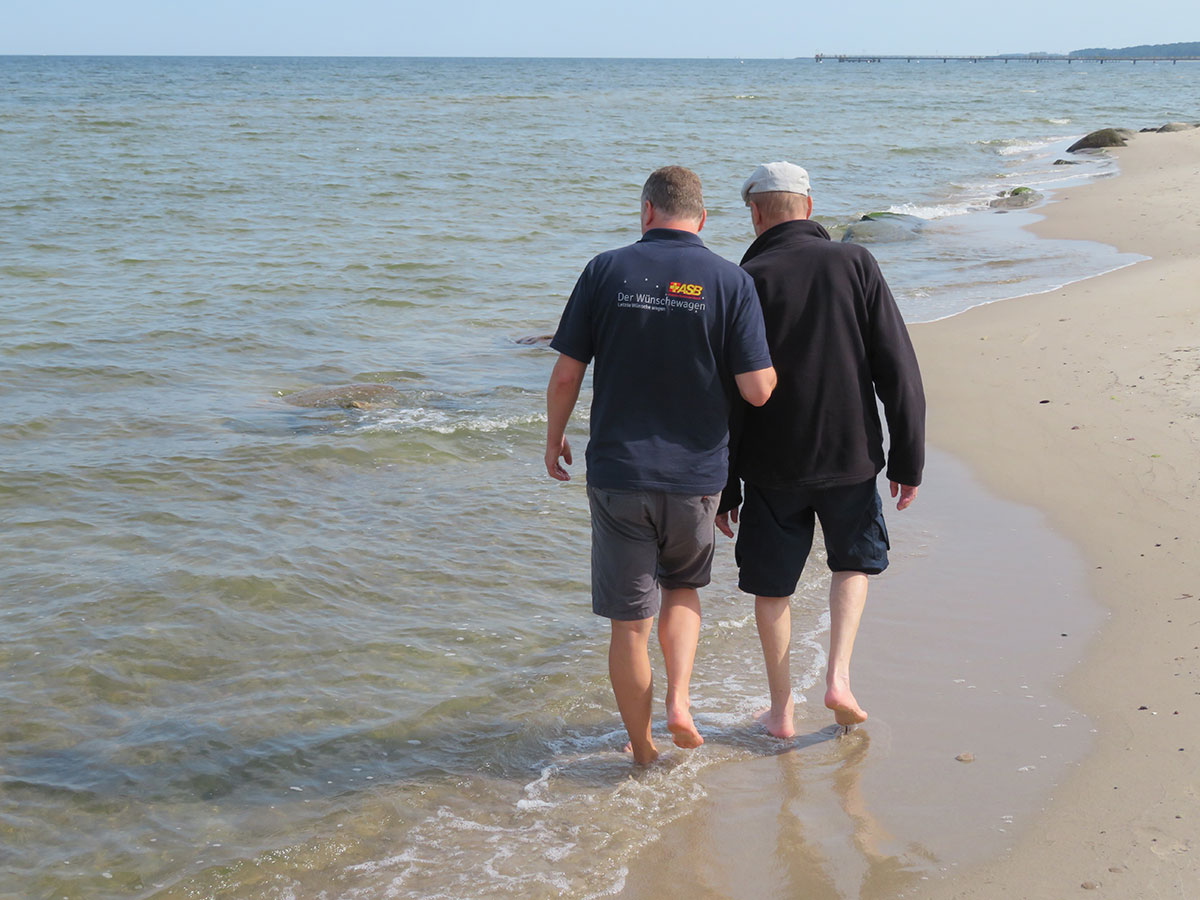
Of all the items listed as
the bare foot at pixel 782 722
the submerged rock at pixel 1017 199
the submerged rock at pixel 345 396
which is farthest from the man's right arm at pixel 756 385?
the submerged rock at pixel 1017 199

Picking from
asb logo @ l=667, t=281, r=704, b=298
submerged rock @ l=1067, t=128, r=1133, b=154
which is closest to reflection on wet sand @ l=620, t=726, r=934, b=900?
asb logo @ l=667, t=281, r=704, b=298

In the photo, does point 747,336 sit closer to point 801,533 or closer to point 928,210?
point 801,533

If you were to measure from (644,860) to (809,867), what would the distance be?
50 cm

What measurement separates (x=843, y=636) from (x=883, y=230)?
14322 millimetres

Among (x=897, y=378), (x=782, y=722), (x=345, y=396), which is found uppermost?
(x=897, y=378)

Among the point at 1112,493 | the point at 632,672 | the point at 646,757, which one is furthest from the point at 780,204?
the point at 1112,493

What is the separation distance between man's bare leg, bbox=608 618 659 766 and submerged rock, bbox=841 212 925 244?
13.8 m

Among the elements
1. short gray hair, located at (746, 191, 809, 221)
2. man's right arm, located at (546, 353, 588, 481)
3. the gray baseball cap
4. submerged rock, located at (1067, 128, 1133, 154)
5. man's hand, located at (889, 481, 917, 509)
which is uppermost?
submerged rock, located at (1067, 128, 1133, 154)

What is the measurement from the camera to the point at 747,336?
3.51 meters

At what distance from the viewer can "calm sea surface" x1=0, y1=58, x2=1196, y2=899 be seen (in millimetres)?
3754

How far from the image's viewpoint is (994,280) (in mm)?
13273

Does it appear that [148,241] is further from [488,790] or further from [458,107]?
[458,107]

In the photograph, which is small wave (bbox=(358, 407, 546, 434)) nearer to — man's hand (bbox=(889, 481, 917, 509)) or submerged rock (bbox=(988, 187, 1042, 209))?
man's hand (bbox=(889, 481, 917, 509))

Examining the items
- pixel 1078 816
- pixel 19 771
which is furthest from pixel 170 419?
pixel 1078 816
